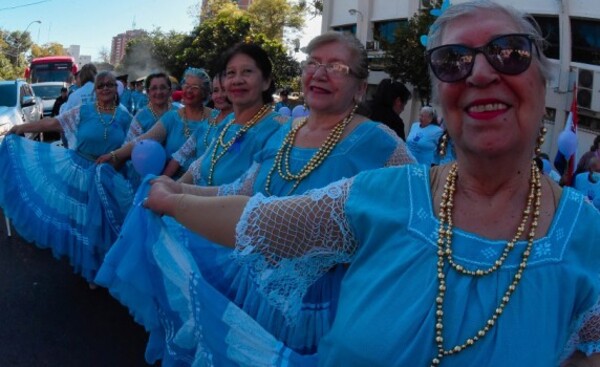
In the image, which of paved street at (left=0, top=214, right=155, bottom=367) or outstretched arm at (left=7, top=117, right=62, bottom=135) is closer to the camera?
paved street at (left=0, top=214, right=155, bottom=367)

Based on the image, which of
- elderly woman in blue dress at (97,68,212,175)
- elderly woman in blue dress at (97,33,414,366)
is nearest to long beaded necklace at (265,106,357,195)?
elderly woman in blue dress at (97,33,414,366)

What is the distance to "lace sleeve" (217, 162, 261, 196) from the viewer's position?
106 inches

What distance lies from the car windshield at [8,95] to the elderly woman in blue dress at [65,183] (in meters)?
9.48

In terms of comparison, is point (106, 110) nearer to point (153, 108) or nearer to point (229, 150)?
point (153, 108)

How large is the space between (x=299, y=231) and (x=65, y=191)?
13.9 ft

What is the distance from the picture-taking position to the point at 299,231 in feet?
5.48

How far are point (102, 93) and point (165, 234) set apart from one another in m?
3.98

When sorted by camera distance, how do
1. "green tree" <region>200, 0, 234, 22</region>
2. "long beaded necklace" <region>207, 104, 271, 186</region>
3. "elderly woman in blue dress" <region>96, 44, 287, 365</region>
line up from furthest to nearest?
"green tree" <region>200, 0, 234, 22</region> → "long beaded necklace" <region>207, 104, 271, 186</region> → "elderly woman in blue dress" <region>96, 44, 287, 365</region>

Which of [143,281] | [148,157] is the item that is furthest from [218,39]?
[143,281]

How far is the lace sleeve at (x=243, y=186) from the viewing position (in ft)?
8.84

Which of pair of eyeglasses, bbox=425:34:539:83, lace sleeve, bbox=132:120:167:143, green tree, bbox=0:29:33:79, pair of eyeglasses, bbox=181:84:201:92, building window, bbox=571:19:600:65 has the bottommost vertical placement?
lace sleeve, bbox=132:120:167:143

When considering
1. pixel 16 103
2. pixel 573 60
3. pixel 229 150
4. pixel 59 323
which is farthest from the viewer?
pixel 573 60

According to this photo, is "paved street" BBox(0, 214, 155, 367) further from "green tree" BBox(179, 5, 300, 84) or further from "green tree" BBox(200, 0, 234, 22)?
"green tree" BBox(200, 0, 234, 22)

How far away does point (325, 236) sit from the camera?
5.44ft
